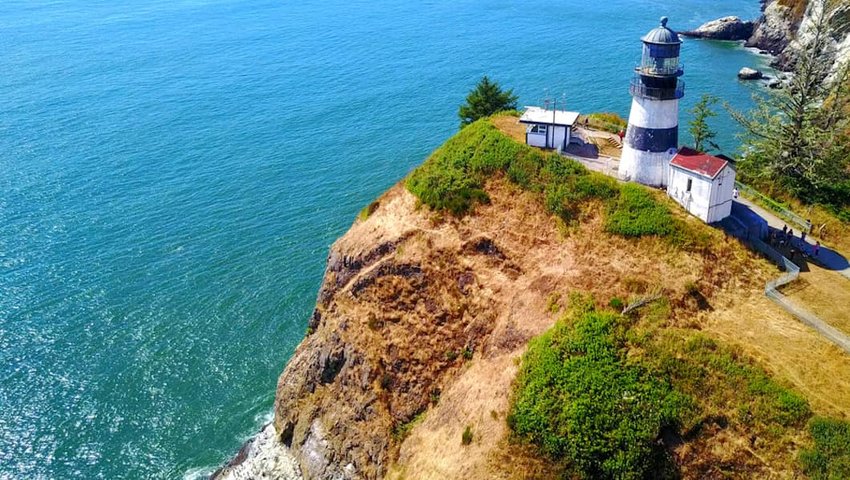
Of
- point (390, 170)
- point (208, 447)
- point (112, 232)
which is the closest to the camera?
point (208, 447)

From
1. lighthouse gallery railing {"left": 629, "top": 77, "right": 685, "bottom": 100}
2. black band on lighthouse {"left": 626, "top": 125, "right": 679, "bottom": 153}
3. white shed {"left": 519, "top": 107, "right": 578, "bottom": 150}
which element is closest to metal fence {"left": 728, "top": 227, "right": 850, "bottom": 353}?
black band on lighthouse {"left": 626, "top": 125, "right": 679, "bottom": 153}

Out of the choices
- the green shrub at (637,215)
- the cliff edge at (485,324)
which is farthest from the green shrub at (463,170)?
the green shrub at (637,215)

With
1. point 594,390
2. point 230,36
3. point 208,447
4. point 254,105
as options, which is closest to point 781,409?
point 594,390

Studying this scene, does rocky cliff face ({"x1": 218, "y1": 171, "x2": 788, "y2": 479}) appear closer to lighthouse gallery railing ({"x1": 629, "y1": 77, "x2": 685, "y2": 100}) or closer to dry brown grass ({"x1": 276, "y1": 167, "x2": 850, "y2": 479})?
dry brown grass ({"x1": 276, "y1": 167, "x2": 850, "y2": 479})

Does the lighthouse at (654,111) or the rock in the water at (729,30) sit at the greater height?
the lighthouse at (654,111)

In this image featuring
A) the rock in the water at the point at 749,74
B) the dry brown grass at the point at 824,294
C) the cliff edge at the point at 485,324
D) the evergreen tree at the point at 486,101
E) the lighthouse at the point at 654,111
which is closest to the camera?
the cliff edge at the point at 485,324

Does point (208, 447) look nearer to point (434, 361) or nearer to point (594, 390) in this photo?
point (434, 361)

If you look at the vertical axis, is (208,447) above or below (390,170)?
below

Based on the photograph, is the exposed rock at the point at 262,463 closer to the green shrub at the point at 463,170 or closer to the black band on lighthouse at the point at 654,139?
the green shrub at the point at 463,170
